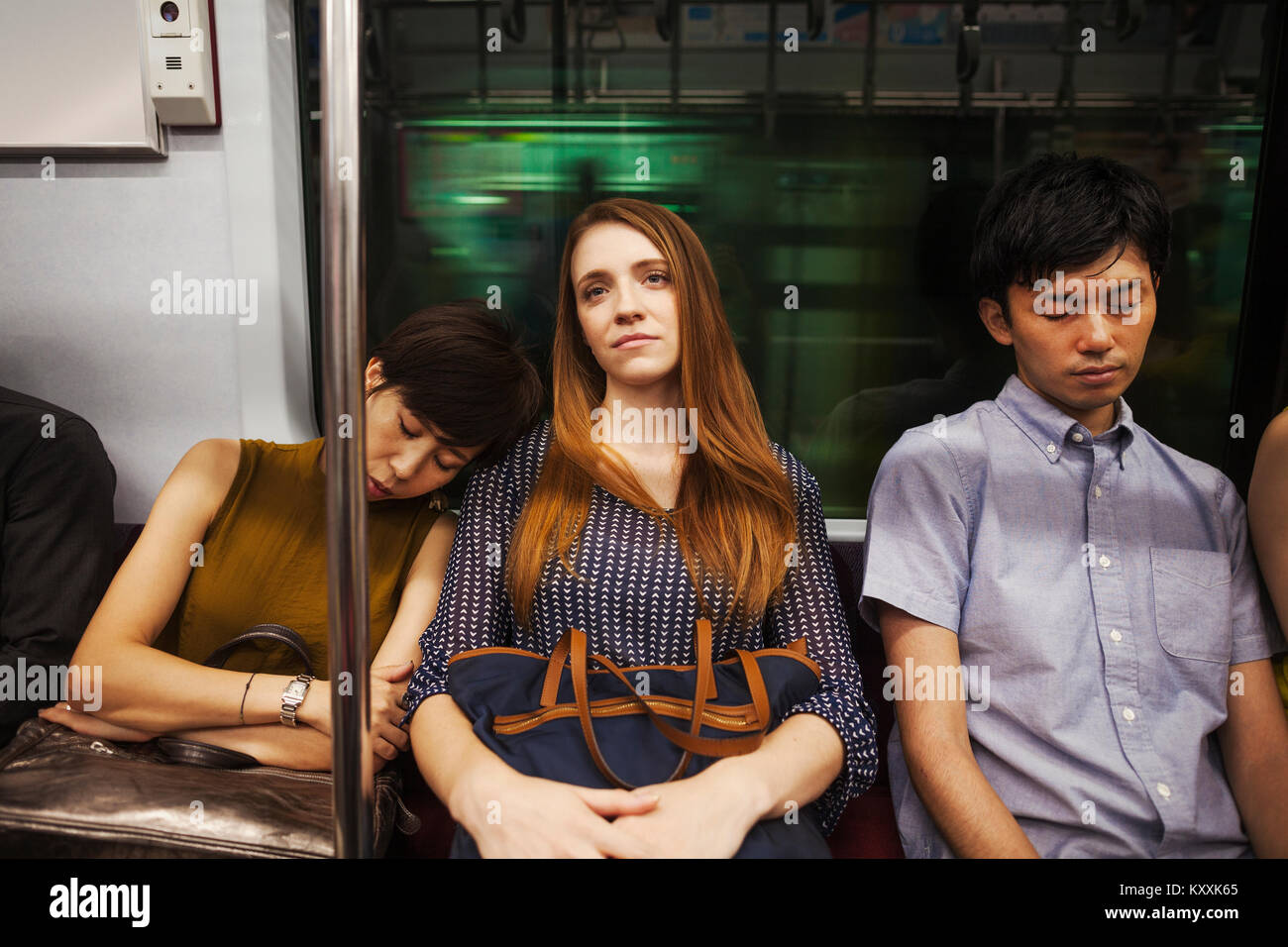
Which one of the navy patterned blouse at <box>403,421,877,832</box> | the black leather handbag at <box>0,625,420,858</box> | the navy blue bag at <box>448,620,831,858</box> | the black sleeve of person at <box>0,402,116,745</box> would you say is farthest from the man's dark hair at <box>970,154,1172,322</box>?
the black sleeve of person at <box>0,402,116,745</box>

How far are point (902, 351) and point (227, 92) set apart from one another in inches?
73.6

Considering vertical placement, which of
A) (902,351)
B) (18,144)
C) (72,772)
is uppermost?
(18,144)

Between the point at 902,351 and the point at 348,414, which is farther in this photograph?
the point at 902,351

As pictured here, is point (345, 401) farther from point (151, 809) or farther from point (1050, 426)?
point (1050, 426)

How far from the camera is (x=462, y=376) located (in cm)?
182

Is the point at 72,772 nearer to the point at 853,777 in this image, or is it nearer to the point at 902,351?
the point at 853,777

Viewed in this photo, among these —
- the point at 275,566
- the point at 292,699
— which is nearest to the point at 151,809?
the point at 292,699

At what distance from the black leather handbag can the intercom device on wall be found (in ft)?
4.98

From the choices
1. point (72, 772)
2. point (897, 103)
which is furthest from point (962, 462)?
point (72, 772)

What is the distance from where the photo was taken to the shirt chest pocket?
160cm

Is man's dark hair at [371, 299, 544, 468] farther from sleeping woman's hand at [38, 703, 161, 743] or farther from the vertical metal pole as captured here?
sleeping woman's hand at [38, 703, 161, 743]

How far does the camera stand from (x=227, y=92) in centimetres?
214
